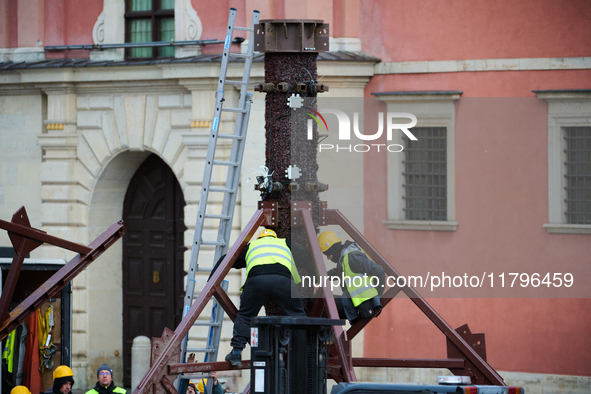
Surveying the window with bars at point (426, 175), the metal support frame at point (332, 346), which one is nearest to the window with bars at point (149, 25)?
the window with bars at point (426, 175)

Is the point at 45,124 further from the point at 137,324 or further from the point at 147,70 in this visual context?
the point at 137,324

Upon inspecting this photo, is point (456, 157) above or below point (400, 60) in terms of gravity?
below

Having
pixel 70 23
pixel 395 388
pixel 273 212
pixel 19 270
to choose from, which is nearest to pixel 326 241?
pixel 273 212

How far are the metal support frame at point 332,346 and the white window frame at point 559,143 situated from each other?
628 cm

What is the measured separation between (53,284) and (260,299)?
67.3 inches

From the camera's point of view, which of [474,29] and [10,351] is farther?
[474,29]

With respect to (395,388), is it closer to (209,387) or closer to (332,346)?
(332,346)

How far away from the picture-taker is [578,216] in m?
15.5

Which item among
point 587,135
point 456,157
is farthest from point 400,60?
A: point 587,135

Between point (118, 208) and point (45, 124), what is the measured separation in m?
1.83

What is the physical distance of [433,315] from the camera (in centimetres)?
959

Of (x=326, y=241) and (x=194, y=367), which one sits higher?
(x=326, y=241)

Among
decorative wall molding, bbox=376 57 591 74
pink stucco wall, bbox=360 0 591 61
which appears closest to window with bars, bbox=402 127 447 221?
decorative wall molding, bbox=376 57 591 74

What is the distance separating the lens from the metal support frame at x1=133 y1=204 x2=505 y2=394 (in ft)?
28.0
